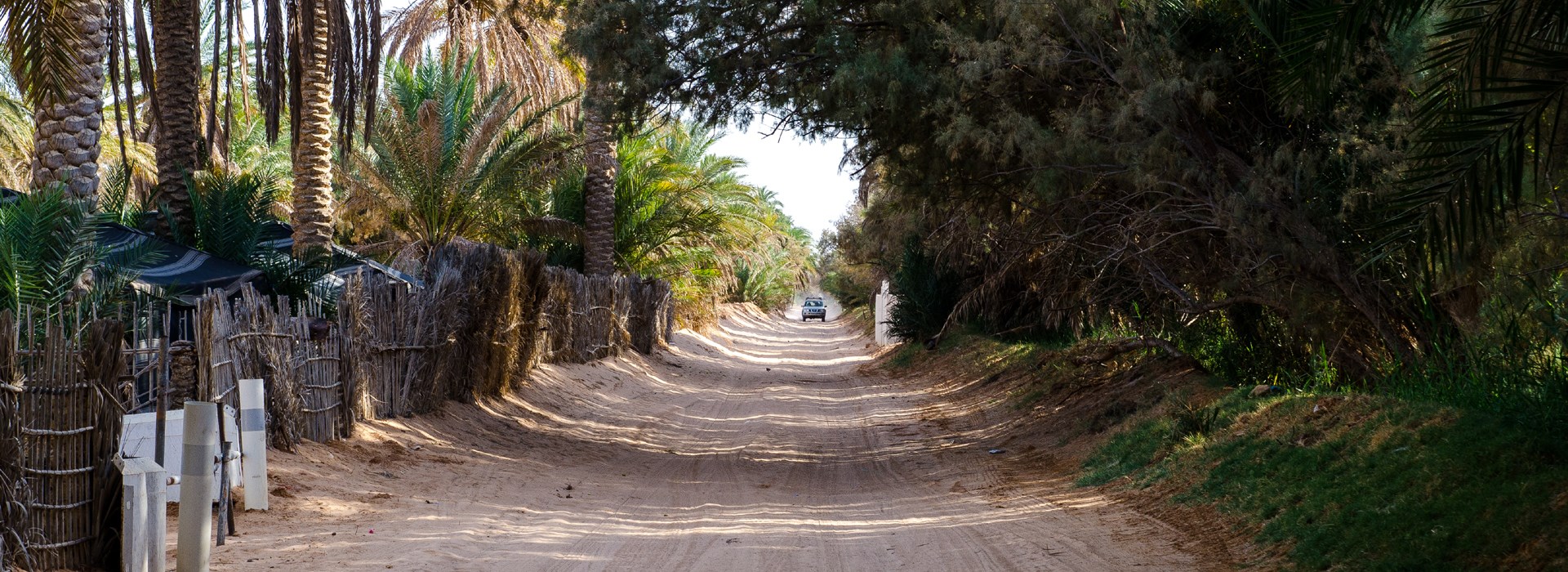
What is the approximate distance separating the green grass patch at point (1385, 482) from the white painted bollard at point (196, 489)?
587 centimetres

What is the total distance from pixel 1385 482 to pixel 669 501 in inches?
223

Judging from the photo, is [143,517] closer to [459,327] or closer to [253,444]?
[253,444]

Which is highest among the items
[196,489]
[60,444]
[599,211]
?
[599,211]

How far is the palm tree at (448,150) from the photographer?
22484 millimetres

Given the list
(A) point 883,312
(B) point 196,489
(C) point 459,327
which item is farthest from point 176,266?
(A) point 883,312

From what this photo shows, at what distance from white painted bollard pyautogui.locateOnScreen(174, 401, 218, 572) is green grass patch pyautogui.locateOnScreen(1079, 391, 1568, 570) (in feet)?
19.3

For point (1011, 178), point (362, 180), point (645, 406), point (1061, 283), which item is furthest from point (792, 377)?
point (1011, 178)

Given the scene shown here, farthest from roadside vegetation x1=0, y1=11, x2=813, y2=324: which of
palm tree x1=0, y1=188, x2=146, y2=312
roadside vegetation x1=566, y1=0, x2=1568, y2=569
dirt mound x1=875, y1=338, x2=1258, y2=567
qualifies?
dirt mound x1=875, y1=338, x2=1258, y2=567

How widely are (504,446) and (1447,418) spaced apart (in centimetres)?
963

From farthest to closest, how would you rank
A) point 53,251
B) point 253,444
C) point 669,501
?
point 669,501 < point 53,251 < point 253,444

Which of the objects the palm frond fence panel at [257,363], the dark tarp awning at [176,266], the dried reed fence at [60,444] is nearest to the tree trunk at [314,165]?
the dark tarp awning at [176,266]

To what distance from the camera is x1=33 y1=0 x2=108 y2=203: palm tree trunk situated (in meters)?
11.1

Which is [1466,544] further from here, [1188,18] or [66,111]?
[66,111]

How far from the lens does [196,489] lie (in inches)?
221
